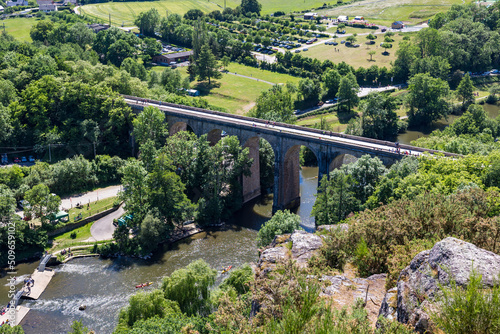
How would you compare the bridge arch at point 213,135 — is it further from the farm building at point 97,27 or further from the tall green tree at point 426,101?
the farm building at point 97,27

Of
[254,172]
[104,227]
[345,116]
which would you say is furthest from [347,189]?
[345,116]

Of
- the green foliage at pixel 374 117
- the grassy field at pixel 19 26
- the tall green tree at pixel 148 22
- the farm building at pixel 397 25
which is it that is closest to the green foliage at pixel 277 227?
the green foliage at pixel 374 117

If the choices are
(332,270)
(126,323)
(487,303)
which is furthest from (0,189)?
(487,303)

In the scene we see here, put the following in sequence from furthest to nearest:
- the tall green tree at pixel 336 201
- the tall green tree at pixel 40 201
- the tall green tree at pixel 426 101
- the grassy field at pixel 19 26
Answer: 1. the grassy field at pixel 19 26
2. the tall green tree at pixel 426 101
3. the tall green tree at pixel 40 201
4. the tall green tree at pixel 336 201

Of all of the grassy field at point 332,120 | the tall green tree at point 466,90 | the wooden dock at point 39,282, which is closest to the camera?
the wooden dock at point 39,282

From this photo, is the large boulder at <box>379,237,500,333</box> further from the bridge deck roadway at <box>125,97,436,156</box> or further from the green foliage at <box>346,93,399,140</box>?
the green foliage at <box>346,93,399,140</box>

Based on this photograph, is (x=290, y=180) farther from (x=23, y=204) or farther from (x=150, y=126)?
(x=23, y=204)

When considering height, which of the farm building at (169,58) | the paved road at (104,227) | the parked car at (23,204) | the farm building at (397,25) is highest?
the farm building at (397,25)
